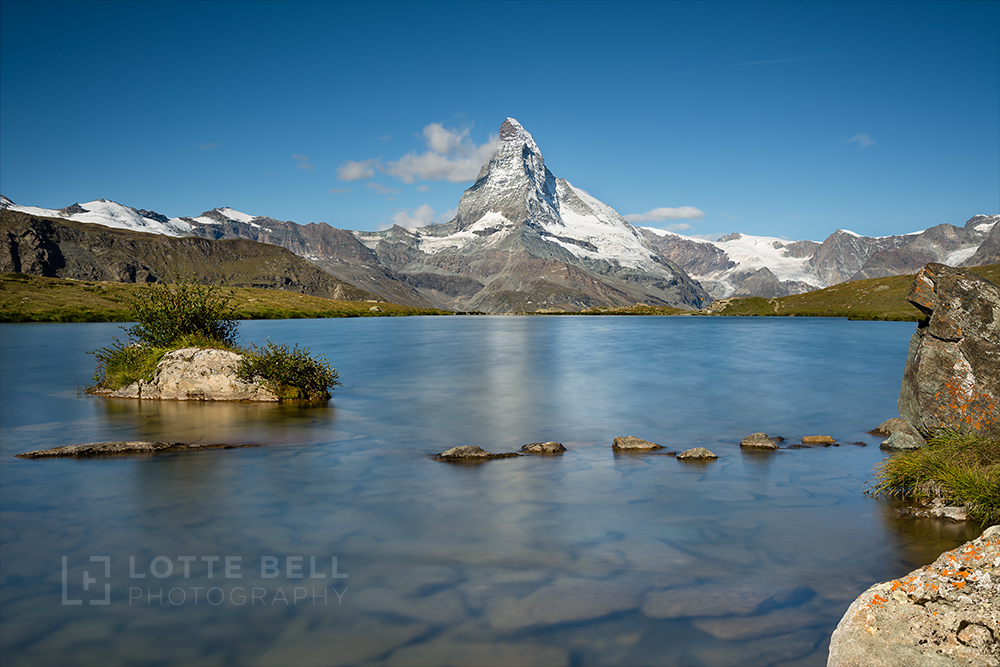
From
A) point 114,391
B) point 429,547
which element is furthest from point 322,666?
point 114,391

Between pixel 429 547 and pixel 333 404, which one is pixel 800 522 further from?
pixel 333 404

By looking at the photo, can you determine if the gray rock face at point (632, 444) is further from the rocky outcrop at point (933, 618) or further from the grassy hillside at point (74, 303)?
the grassy hillside at point (74, 303)

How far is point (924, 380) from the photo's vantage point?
15375 mm

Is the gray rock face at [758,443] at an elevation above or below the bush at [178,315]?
below

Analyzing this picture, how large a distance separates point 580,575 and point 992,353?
12095 millimetres

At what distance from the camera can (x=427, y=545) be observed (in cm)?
1102

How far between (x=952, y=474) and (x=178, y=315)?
3137 centimetres

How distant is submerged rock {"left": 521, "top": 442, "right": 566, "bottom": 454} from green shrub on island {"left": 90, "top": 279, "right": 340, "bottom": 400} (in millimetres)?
13194

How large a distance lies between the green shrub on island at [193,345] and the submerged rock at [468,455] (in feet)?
39.7

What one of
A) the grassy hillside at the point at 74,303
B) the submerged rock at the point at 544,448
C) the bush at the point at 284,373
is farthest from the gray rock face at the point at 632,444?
the grassy hillside at the point at 74,303

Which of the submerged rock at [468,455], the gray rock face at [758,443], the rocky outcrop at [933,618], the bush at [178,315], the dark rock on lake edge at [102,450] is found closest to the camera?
the rocky outcrop at [933,618]

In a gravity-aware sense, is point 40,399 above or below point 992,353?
below

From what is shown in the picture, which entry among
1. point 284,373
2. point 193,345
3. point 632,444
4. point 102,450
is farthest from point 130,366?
point 632,444

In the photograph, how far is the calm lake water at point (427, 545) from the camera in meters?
7.70
